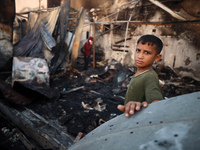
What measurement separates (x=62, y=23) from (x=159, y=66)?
18.8ft

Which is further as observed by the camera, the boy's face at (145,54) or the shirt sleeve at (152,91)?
the boy's face at (145,54)

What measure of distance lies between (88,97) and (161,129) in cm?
409

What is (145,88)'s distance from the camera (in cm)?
118

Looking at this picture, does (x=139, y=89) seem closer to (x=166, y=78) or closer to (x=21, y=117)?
(x=21, y=117)

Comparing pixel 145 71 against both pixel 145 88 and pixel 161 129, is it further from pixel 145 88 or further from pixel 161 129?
pixel 161 129

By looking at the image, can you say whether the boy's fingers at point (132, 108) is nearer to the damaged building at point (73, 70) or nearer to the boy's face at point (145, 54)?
the boy's face at point (145, 54)

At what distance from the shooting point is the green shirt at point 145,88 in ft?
3.49

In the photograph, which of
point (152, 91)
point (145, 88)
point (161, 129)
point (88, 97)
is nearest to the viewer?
point (161, 129)

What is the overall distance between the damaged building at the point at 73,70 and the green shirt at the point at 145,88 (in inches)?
48.0

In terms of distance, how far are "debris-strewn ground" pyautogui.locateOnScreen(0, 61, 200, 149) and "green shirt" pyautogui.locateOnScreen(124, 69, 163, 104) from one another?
1826mm

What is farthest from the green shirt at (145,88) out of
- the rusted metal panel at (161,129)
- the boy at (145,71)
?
the rusted metal panel at (161,129)

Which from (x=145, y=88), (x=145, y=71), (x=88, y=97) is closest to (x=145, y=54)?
(x=145, y=71)

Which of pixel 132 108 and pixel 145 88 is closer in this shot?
pixel 132 108

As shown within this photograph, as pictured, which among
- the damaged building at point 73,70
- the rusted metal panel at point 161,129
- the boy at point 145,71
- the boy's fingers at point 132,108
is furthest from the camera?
the damaged building at point 73,70
